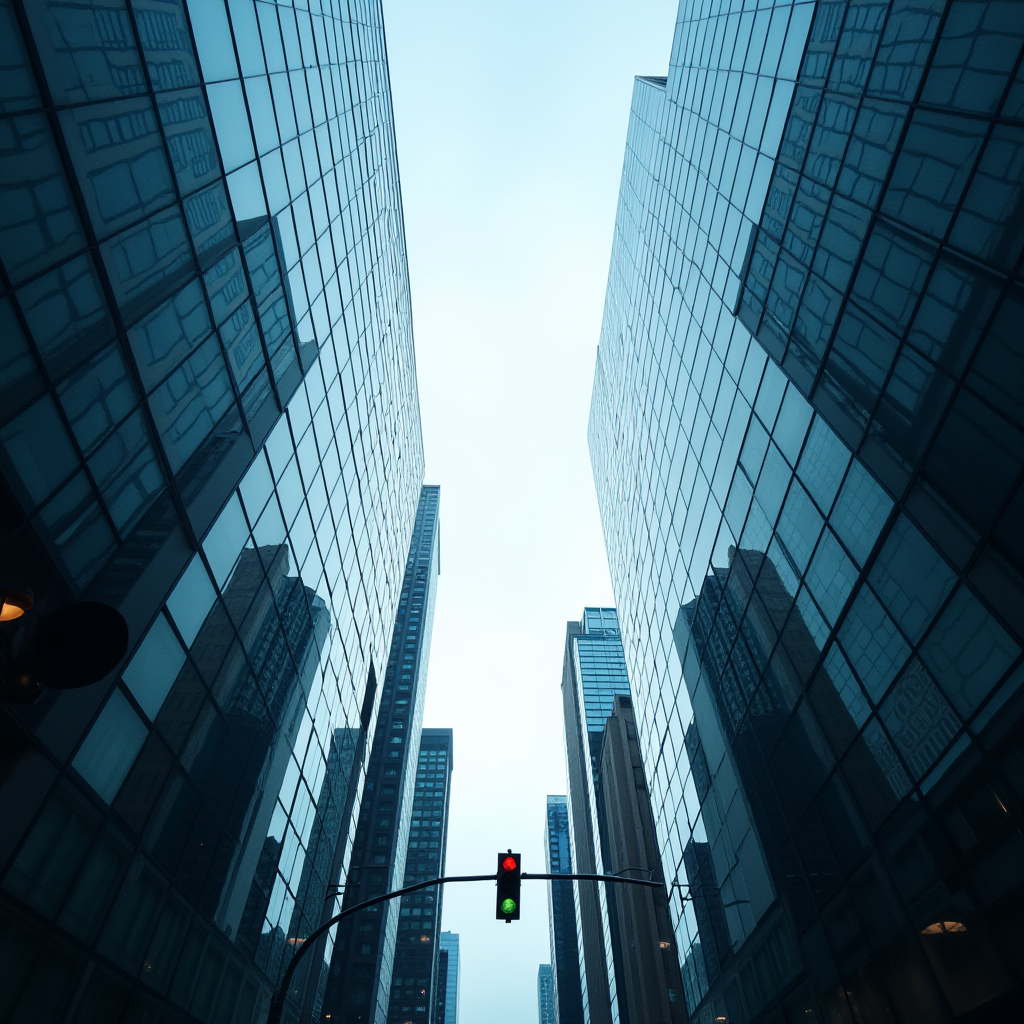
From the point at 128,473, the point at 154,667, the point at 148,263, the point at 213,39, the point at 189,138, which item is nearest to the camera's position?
the point at 128,473

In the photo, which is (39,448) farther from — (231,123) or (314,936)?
(231,123)

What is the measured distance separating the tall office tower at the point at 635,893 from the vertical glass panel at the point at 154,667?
180ft

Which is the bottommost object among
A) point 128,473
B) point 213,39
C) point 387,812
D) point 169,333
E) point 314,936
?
point 314,936

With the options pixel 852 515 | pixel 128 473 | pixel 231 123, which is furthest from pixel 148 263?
pixel 852 515

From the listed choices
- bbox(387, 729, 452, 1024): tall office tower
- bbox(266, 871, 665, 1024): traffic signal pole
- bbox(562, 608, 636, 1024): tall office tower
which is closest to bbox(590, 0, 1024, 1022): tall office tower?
bbox(266, 871, 665, 1024): traffic signal pole

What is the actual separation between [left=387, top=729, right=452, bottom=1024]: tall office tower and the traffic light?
138 m

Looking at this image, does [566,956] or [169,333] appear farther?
[566,956]

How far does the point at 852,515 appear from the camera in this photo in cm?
1631

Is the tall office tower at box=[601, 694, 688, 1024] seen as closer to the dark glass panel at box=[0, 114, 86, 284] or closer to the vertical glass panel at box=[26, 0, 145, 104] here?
the dark glass panel at box=[0, 114, 86, 284]

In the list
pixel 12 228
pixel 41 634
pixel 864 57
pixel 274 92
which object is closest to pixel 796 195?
pixel 864 57

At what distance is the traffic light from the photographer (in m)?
13.4

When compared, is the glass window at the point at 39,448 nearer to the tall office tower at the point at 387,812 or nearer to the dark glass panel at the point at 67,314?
the dark glass panel at the point at 67,314

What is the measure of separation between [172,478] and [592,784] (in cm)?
12003

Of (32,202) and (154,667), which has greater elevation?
(32,202)
